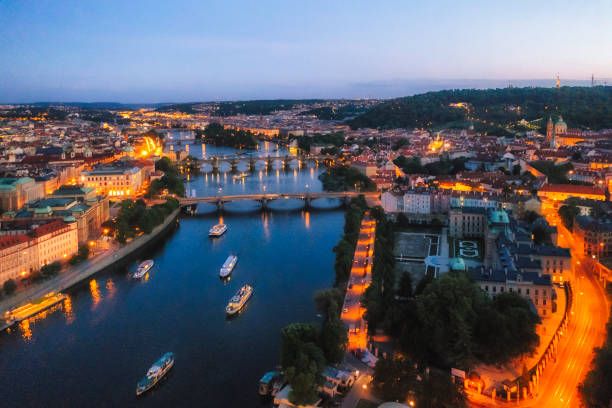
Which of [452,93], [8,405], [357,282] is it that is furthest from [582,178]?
[452,93]

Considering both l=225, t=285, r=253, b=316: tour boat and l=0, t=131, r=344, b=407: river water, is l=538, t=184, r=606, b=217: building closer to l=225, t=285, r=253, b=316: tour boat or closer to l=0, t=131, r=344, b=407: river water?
l=0, t=131, r=344, b=407: river water

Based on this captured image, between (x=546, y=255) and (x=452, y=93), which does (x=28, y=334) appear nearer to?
(x=546, y=255)

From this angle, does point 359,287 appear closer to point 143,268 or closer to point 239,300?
point 239,300

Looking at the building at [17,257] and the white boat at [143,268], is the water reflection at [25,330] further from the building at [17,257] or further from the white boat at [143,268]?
the white boat at [143,268]

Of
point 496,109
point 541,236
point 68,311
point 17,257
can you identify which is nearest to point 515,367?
point 541,236

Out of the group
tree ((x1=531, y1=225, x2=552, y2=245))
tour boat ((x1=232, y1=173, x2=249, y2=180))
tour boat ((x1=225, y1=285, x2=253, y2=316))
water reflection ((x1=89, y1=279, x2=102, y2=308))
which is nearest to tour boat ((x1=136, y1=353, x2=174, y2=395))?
tour boat ((x1=225, y1=285, x2=253, y2=316))

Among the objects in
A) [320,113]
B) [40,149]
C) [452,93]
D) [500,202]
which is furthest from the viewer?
[320,113]
